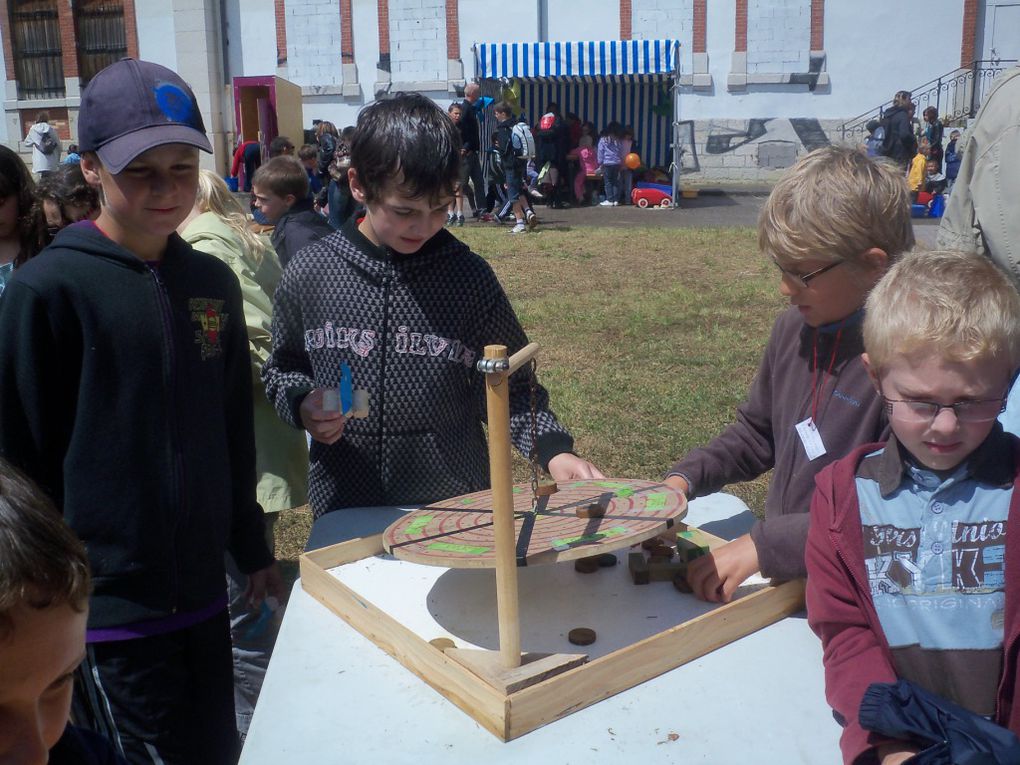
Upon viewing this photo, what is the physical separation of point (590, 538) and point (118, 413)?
833mm

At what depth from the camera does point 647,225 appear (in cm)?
1270

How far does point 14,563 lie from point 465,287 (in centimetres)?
131

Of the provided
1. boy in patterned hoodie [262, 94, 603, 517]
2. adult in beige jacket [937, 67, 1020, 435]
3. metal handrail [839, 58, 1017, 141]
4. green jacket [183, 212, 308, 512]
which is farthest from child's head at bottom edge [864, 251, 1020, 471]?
metal handrail [839, 58, 1017, 141]

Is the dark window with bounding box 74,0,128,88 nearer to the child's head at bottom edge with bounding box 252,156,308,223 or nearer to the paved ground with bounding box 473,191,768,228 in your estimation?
the paved ground with bounding box 473,191,768,228

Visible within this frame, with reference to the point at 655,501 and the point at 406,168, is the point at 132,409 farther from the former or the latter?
the point at 655,501

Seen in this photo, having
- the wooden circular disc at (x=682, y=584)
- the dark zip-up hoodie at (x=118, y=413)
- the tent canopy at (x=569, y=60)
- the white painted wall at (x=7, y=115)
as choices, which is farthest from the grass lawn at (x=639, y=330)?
the white painted wall at (x=7, y=115)

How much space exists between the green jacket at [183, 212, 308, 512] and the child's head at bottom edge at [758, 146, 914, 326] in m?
1.52

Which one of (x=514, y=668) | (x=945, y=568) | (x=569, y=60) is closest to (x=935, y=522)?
(x=945, y=568)

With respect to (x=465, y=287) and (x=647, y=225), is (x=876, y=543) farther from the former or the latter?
(x=647, y=225)

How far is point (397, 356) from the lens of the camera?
1981 mm

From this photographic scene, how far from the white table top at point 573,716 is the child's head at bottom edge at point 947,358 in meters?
0.38

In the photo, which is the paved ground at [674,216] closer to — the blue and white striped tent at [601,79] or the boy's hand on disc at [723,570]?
the blue and white striped tent at [601,79]

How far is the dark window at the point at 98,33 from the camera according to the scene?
2373 centimetres

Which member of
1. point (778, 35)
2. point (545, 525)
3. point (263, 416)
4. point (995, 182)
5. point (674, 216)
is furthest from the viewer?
point (778, 35)
